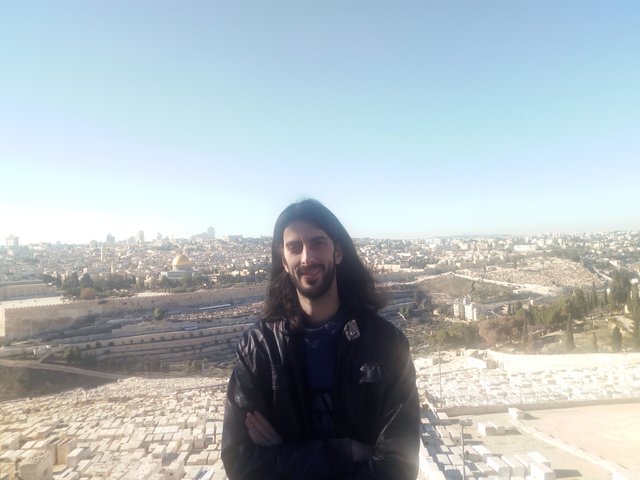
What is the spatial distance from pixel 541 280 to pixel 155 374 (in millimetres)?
19410

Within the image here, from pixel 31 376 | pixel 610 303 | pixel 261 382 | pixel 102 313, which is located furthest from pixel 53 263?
pixel 261 382

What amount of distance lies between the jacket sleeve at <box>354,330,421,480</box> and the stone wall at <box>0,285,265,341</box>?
43.0 ft

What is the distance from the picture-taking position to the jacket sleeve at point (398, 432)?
70 cm

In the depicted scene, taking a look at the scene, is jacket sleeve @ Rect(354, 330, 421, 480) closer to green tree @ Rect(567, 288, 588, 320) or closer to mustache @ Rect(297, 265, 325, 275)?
mustache @ Rect(297, 265, 325, 275)

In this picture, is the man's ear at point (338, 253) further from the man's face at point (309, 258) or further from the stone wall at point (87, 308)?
the stone wall at point (87, 308)

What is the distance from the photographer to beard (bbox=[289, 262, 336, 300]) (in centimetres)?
81

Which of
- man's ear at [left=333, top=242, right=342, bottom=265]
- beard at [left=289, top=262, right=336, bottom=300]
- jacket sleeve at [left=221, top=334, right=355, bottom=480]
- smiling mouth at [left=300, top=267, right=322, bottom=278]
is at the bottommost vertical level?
jacket sleeve at [left=221, top=334, right=355, bottom=480]

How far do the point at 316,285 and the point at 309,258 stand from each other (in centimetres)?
5

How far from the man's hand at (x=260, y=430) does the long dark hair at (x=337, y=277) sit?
16cm

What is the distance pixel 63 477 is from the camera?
430cm

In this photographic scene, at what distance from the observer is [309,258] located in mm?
811

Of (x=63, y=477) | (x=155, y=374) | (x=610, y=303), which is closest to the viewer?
(x=63, y=477)

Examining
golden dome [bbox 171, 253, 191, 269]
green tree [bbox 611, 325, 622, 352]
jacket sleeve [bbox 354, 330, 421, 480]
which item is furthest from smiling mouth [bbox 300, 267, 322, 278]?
golden dome [bbox 171, 253, 191, 269]

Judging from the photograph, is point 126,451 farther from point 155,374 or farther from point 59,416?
point 155,374
